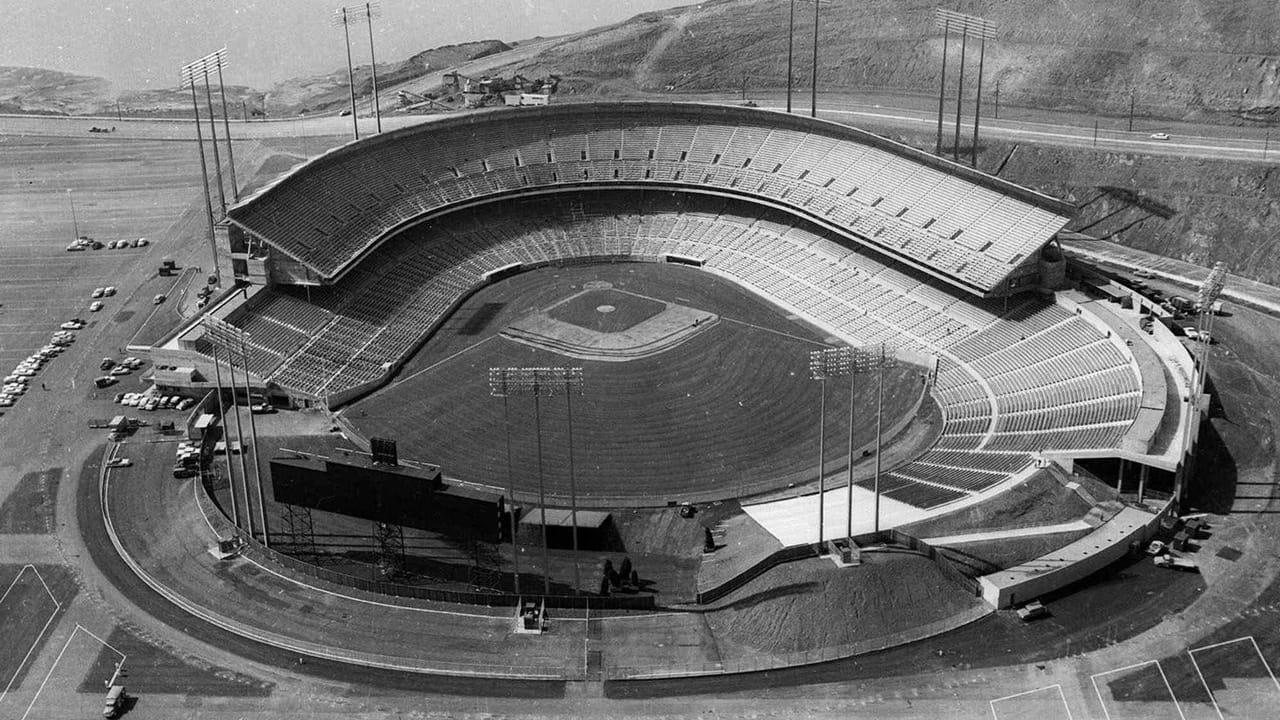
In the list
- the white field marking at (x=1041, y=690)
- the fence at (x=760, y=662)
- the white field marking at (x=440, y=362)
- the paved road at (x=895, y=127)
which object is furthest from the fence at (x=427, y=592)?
the paved road at (x=895, y=127)

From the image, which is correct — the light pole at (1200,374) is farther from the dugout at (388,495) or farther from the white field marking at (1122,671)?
the dugout at (388,495)

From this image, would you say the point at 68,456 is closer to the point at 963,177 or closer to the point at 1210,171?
the point at 963,177

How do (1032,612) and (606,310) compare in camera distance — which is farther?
(606,310)

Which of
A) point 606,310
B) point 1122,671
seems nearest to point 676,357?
point 606,310

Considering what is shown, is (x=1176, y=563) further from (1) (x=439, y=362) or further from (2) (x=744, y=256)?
(2) (x=744, y=256)

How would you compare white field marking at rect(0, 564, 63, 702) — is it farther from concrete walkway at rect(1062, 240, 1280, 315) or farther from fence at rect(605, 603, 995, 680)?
concrete walkway at rect(1062, 240, 1280, 315)

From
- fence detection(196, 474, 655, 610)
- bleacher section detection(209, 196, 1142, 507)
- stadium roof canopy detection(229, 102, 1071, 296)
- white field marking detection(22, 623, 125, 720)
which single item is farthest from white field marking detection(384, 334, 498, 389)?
white field marking detection(22, 623, 125, 720)

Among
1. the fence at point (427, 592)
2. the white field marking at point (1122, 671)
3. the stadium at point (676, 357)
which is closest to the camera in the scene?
the white field marking at point (1122, 671)
